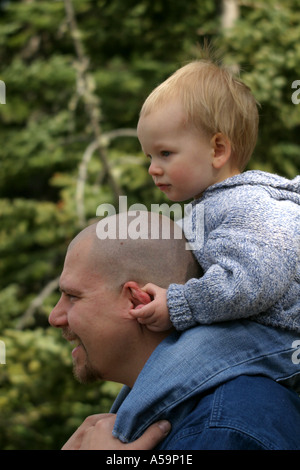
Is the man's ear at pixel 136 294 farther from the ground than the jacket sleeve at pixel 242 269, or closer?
closer

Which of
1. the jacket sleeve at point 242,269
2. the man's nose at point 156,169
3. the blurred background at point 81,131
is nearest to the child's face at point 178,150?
the man's nose at point 156,169

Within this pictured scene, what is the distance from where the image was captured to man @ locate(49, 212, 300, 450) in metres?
1.99

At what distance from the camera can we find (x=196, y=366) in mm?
2086

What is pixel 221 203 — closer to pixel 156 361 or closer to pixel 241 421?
pixel 156 361

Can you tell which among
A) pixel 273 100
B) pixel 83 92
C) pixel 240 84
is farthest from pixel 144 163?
pixel 240 84

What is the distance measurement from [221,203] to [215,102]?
0.35 metres

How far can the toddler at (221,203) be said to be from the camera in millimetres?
2053

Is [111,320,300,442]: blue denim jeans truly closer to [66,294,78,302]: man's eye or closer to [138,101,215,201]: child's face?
[66,294,78,302]: man's eye

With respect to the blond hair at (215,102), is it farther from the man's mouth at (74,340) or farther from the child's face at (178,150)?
the man's mouth at (74,340)

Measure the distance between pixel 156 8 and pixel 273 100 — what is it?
8.04 ft

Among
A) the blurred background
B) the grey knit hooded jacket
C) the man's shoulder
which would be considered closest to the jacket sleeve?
the grey knit hooded jacket

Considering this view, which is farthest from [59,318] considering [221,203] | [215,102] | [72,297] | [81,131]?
[81,131]

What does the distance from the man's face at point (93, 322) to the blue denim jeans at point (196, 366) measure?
0.19m
